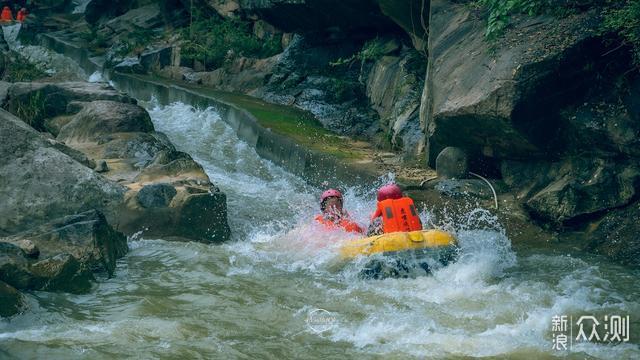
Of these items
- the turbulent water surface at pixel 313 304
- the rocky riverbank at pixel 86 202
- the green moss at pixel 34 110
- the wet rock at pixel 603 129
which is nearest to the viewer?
the turbulent water surface at pixel 313 304

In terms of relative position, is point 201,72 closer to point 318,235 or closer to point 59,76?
point 59,76

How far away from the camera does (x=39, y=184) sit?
8961 millimetres

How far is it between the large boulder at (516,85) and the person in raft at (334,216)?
165 centimetres

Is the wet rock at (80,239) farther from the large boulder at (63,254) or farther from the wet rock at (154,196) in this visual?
the wet rock at (154,196)

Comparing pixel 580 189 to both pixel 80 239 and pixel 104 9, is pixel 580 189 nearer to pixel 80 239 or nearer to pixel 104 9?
pixel 80 239

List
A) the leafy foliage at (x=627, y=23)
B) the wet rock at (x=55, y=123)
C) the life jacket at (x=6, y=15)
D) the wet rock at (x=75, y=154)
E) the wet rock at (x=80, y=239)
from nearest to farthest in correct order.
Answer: the wet rock at (x=80, y=239) < the leafy foliage at (x=627, y=23) < the wet rock at (x=75, y=154) < the wet rock at (x=55, y=123) < the life jacket at (x=6, y=15)

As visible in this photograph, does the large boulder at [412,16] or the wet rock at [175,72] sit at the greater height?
the large boulder at [412,16]

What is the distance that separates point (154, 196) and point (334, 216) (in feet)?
6.23

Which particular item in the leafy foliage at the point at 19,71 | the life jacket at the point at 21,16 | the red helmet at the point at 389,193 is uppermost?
the life jacket at the point at 21,16

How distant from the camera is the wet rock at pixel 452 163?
1017cm

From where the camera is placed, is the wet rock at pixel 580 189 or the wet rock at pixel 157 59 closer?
the wet rock at pixel 580 189

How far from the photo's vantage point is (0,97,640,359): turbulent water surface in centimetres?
608

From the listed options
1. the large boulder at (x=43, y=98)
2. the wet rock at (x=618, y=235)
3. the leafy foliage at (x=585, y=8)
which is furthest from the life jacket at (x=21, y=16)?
the wet rock at (x=618, y=235)

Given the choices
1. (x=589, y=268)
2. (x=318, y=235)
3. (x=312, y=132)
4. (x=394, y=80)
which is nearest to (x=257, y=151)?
(x=312, y=132)
